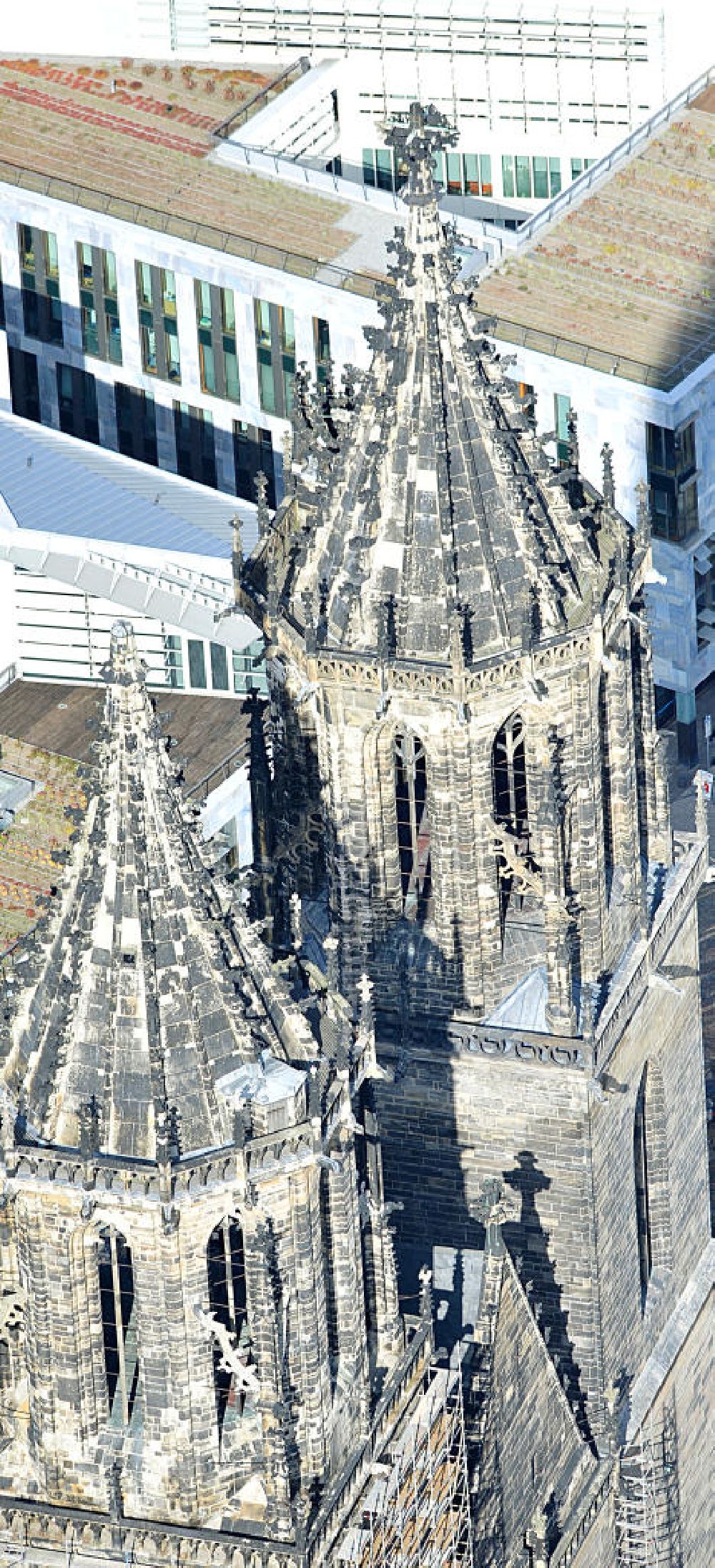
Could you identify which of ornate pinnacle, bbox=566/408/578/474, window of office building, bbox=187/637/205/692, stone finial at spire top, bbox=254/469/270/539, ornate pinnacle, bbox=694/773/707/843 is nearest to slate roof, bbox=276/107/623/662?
stone finial at spire top, bbox=254/469/270/539

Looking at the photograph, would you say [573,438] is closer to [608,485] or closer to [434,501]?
[608,485]

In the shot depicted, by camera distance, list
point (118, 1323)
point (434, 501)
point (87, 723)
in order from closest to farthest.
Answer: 1. point (118, 1323)
2. point (434, 501)
3. point (87, 723)

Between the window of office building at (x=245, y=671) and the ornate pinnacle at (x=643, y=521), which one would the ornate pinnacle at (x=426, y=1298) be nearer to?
the ornate pinnacle at (x=643, y=521)

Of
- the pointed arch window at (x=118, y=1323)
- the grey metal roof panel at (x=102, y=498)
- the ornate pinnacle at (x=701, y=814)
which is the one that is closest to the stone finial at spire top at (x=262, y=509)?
the ornate pinnacle at (x=701, y=814)

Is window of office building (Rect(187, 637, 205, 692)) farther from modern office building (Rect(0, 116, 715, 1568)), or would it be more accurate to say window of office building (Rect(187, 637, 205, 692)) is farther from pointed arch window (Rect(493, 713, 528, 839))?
pointed arch window (Rect(493, 713, 528, 839))

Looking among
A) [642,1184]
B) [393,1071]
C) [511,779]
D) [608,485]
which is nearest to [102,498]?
[642,1184]
